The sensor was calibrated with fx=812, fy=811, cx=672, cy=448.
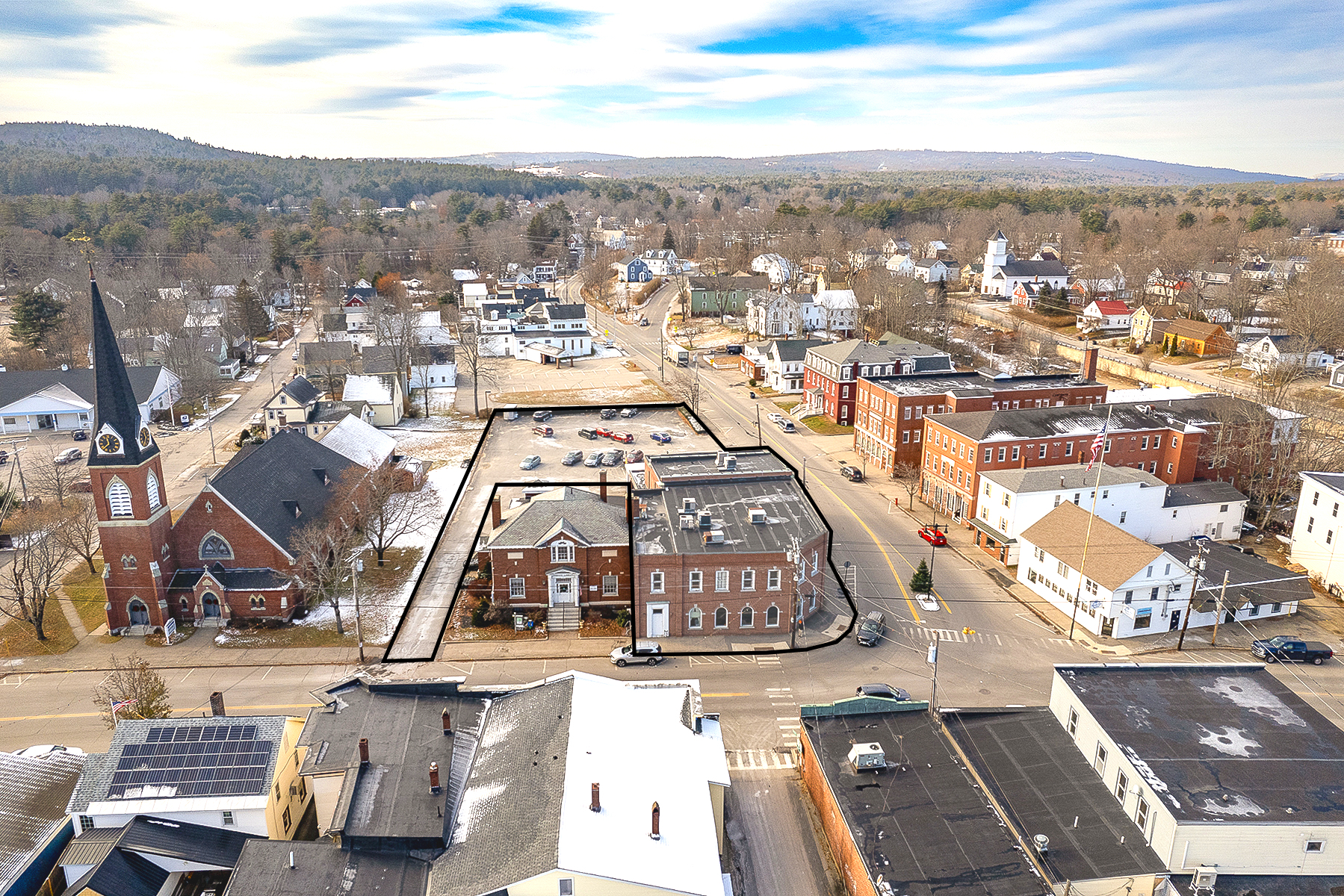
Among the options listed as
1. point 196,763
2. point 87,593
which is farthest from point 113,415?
point 196,763

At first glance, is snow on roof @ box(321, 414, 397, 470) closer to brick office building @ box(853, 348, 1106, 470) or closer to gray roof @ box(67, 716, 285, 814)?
gray roof @ box(67, 716, 285, 814)

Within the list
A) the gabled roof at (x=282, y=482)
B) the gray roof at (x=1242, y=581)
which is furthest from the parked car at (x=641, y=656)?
the gray roof at (x=1242, y=581)

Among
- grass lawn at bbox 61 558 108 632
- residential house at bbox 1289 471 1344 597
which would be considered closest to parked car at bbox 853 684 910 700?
residential house at bbox 1289 471 1344 597

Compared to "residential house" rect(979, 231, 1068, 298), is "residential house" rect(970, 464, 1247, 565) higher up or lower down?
lower down

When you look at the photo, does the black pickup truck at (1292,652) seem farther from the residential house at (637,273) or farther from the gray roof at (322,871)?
the residential house at (637,273)

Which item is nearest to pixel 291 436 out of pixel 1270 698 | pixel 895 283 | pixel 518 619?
pixel 518 619

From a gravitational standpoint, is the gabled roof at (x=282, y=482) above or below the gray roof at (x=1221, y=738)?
above

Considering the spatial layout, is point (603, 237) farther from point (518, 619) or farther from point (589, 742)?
point (589, 742)
